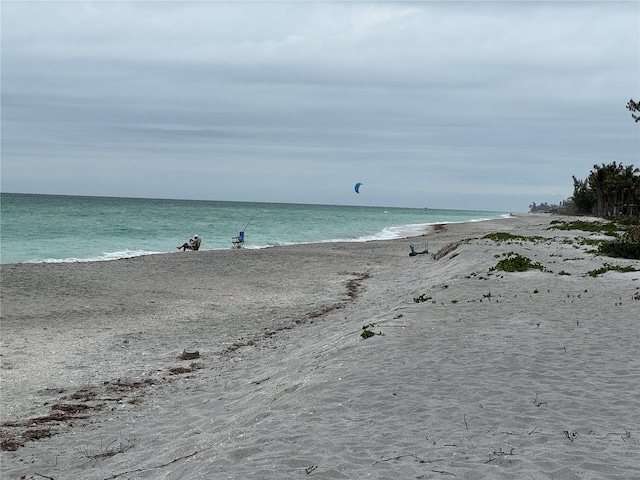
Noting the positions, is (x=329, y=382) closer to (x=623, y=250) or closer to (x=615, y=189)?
(x=623, y=250)

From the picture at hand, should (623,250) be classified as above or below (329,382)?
above

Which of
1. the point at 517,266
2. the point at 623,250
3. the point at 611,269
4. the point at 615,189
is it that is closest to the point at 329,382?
the point at 517,266

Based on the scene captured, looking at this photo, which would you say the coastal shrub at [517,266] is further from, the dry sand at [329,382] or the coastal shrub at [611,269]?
the coastal shrub at [611,269]

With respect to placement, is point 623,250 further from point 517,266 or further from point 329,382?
point 329,382

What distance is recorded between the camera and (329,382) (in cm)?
1027

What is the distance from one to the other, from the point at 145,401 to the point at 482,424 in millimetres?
6324

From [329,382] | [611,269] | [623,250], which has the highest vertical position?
[623,250]

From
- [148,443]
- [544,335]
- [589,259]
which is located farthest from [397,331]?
[589,259]

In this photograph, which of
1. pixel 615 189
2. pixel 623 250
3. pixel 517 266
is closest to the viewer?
pixel 517 266

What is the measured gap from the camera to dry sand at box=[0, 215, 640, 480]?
7.19m

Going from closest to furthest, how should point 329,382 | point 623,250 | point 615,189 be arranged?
point 329,382 < point 623,250 < point 615,189

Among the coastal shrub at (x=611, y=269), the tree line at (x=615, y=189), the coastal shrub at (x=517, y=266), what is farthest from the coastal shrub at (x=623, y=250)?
the tree line at (x=615, y=189)

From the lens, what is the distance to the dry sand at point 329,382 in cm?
719

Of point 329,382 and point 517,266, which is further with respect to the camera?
point 517,266
